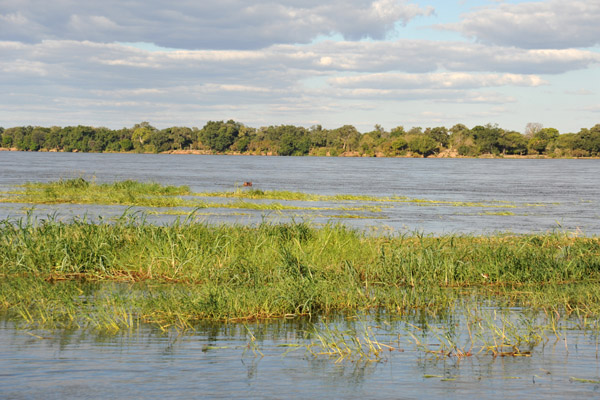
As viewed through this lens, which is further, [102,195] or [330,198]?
[330,198]

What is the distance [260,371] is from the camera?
9.34 meters

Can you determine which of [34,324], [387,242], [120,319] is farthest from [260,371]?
[387,242]

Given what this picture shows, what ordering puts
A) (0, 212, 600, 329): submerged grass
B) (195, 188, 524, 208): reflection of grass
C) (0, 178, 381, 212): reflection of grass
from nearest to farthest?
(0, 212, 600, 329): submerged grass, (0, 178, 381, 212): reflection of grass, (195, 188, 524, 208): reflection of grass

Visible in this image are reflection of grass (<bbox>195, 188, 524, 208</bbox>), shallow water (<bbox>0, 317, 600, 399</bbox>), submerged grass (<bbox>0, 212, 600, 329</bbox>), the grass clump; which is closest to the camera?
shallow water (<bbox>0, 317, 600, 399</bbox>)

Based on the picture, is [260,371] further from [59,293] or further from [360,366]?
[59,293]

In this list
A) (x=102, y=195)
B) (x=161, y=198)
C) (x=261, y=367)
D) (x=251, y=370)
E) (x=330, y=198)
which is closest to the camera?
(x=251, y=370)

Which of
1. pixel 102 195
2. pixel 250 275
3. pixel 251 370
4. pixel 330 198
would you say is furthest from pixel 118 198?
pixel 251 370

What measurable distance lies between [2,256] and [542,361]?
491 inches

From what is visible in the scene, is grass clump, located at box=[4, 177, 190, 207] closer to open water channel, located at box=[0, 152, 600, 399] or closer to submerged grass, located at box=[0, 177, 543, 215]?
submerged grass, located at box=[0, 177, 543, 215]

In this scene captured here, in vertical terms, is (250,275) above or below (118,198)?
above

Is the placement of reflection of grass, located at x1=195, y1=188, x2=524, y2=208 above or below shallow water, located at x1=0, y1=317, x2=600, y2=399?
below

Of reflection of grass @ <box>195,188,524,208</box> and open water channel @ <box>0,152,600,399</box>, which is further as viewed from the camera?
reflection of grass @ <box>195,188,524,208</box>

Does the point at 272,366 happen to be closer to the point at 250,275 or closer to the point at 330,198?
the point at 250,275

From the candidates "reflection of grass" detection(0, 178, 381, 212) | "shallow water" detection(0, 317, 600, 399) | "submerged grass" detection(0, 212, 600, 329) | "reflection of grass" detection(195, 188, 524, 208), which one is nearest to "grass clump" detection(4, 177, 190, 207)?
"reflection of grass" detection(0, 178, 381, 212)
